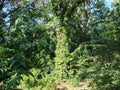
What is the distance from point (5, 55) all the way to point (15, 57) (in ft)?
0.40

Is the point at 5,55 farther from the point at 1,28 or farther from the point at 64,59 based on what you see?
the point at 64,59

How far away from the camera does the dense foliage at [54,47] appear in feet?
6.96

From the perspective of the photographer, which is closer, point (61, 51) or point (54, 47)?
point (54, 47)

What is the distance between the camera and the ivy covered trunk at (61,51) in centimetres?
1831

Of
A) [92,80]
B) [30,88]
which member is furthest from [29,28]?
[30,88]

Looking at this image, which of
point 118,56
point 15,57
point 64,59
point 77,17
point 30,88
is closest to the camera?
point 15,57

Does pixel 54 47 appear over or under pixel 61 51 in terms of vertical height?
over

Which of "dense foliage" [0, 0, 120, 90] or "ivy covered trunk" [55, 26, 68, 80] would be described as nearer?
"dense foliage" [0, 0, 120, 90]

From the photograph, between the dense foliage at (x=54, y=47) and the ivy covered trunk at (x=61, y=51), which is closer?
the dense foliage at (x=54, y=47)

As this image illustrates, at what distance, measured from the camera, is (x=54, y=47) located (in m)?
14.4

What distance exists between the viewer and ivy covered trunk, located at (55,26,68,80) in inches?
721

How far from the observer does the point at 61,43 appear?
18578 mm

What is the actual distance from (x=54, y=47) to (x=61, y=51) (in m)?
4.11

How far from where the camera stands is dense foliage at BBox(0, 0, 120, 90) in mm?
2121
